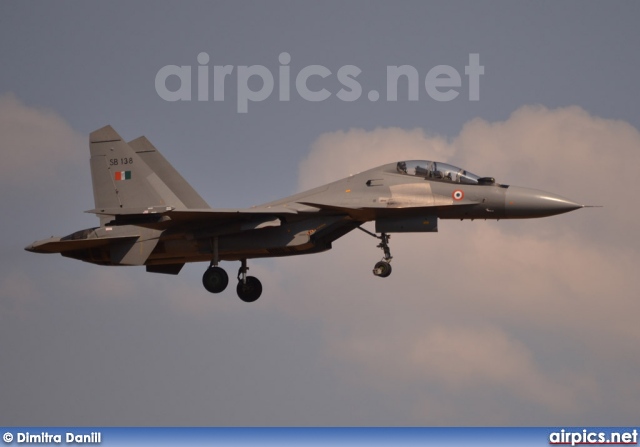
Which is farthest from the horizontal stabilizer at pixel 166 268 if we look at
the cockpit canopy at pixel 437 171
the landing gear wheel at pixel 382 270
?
the cockpit canopy at pixel 437 171

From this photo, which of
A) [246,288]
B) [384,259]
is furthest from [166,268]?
[384,259]

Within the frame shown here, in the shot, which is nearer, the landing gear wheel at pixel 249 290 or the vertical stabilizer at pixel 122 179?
the vertical stabilizer at pixel 122 179

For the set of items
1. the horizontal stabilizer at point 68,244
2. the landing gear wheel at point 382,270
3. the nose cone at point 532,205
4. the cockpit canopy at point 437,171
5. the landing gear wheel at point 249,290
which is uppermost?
the cockpit canopy at point 437,171

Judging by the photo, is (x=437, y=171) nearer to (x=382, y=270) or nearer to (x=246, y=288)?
(x=382, y=270)

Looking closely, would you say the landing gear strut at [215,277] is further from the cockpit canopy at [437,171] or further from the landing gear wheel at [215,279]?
the cockpit canopy at [437,171]

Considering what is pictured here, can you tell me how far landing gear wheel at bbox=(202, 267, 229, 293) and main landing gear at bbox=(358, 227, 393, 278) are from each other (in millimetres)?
3924

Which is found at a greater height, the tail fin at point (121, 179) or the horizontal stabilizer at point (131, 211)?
the tail fin at point (121, 179)

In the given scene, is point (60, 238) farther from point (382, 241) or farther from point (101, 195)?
point (382, 241)

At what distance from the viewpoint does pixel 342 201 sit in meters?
37.7

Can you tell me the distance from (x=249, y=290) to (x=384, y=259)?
14.8 feet

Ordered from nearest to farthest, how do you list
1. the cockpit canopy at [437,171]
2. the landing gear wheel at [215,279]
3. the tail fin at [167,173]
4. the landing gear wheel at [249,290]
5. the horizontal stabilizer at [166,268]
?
the cockpit canopy at [437,171] < the landing gear wheel at [215,279] < the landing gear wheel at [249,290] < the horizontal stabilizer at [166,268] < the tail fin at [167,173]

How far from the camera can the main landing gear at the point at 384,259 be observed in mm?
37125

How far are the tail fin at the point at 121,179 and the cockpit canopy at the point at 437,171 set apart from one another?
20.0 feet

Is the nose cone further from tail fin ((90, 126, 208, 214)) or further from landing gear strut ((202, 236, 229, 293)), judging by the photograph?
tail fin ((90, 126, 208, 214))
